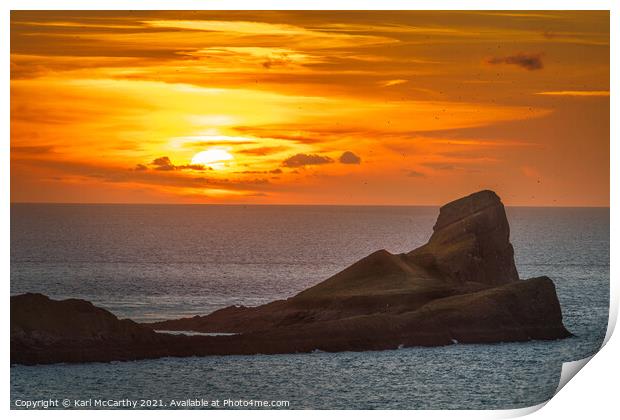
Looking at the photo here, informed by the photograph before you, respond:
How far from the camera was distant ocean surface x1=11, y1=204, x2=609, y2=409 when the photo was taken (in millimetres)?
19938

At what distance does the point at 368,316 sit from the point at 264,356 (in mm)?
2400

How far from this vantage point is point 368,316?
22.9 m

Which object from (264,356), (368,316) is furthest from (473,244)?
(264,356)

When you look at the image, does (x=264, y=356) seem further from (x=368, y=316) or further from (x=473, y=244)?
(x=473, y=244)

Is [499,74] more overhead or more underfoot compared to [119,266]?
more overhead

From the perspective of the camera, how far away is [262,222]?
252 ft

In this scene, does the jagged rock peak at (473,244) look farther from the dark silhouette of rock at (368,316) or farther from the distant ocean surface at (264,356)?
the distant ocean surface at (264,356)

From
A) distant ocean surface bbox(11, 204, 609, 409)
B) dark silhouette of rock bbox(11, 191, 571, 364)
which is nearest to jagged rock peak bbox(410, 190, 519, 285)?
dark silhouette of rock bbox(11, 191, 571, 364)

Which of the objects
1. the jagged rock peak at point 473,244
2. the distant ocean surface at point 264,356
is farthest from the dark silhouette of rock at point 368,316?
the distant ocean surface at point 264,356

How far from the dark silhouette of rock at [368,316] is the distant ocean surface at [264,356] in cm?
33

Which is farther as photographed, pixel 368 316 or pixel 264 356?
pixel 368 316

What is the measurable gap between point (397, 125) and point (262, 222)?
53.9 m
